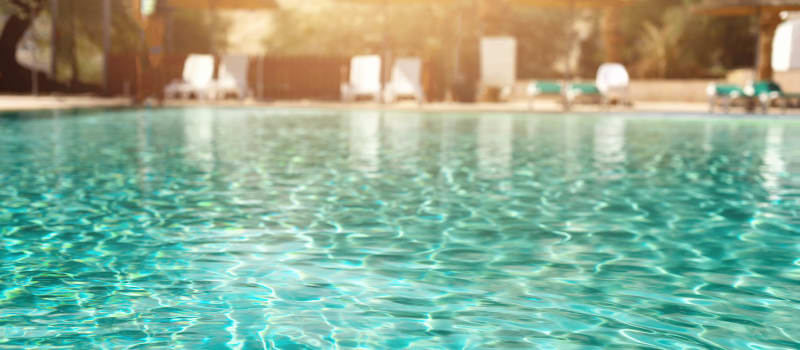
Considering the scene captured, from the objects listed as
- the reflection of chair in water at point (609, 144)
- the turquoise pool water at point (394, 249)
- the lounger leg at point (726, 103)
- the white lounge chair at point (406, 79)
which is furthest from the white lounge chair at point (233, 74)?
the turquoise pool water at point (394, 249)

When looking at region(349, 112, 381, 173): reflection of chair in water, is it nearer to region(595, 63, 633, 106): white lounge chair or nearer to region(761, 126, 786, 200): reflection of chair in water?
region(761, 126, 786, 200): reflection of chair in water

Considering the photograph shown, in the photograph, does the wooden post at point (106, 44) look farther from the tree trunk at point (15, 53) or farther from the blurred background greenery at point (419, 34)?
the blurred background greenery at point (419, 34)

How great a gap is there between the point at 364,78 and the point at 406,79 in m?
0.99

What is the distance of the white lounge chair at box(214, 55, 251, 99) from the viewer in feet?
64.9

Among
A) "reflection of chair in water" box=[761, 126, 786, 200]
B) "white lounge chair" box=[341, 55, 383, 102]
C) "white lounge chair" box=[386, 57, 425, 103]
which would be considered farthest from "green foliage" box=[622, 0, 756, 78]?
→ "reflection of chair in water" box=[761, 126, 786, 200]

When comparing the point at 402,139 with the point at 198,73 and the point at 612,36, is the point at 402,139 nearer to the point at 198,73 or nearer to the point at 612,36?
the point at 198,73

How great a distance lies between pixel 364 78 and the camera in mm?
19969

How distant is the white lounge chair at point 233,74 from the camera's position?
19784 millimetres

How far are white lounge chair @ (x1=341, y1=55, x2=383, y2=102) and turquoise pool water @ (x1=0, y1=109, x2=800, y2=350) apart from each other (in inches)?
403

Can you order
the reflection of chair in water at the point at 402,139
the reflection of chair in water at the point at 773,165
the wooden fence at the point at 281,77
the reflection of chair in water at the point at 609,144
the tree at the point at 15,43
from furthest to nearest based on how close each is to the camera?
the tree at the point at 15,43 → the wooden fence at the point at 281,77 → the reflection of chair in water at the point at 609,144 → the reflection of chair in water at the point at 402,139 → the reflection of chair in water at the point at 773,165

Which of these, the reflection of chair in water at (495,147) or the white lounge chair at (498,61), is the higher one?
the white lounge chair at (498,61)

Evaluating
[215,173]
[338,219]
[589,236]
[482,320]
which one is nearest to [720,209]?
[589,236]

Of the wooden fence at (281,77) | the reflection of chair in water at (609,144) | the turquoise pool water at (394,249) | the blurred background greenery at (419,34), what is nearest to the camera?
the turquoise pool water at (394,249)

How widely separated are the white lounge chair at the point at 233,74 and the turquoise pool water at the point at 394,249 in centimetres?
1043
